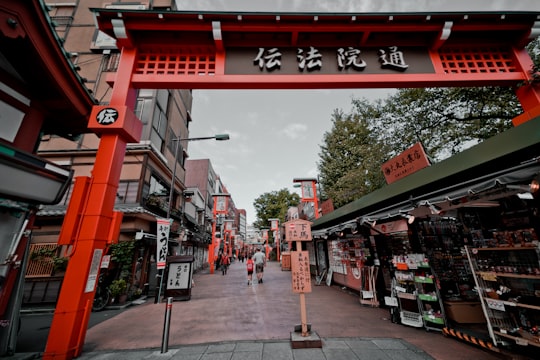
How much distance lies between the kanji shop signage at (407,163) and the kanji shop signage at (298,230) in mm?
3602

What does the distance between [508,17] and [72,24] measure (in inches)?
873

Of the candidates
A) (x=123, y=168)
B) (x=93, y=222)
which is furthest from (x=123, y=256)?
(x=93, y=222)

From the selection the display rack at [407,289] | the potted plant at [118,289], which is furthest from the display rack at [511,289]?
the potted plant at [118,289]

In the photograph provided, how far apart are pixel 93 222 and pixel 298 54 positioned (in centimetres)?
618

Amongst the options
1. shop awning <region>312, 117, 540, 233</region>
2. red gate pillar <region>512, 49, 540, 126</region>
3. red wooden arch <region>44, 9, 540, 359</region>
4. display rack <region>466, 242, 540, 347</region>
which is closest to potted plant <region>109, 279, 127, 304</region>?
red wooden arch <region>44, 9, 540, 359</region>

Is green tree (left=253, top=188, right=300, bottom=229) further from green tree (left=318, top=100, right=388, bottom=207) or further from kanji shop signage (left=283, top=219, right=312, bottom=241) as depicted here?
Answer: kanji shop signage (left=283, top=219, right=312, bottom=241)

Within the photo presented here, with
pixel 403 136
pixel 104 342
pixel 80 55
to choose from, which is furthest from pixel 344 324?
pixel 80 55

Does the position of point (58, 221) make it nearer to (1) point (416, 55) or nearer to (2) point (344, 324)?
(2) point (344, 324)

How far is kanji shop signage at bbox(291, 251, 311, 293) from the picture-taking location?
480cm

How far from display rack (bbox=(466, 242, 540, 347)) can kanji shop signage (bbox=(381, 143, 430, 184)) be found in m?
2.37

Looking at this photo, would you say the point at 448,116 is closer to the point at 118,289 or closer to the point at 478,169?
the point at 478,169

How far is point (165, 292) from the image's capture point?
9.80 m

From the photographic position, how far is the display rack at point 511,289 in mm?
3824

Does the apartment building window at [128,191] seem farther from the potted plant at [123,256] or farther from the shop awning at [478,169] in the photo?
the shop awning at [478,169]
